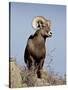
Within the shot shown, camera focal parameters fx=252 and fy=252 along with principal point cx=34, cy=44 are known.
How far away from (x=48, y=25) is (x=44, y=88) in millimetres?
652

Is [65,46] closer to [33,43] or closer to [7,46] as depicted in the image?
[33,43]

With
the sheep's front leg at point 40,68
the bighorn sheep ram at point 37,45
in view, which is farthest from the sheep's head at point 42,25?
the sheep's front leg at point 40,68

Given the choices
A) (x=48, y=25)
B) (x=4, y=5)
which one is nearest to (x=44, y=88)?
(x=48, y=25)

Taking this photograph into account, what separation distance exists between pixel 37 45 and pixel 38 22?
236 millimetres

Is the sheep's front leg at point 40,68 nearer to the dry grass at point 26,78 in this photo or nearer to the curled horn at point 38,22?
the dry grass at point 26,78

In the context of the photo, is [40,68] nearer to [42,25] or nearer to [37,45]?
[37,45]

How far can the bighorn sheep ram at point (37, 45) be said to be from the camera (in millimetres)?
2537

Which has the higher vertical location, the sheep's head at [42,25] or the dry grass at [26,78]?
the sheep's head at [42,25]

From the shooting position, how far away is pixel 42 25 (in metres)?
2.61

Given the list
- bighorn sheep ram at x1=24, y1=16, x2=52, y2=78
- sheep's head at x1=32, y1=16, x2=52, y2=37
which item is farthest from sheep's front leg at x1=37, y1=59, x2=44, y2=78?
sheep's head at x1=32, y1=16, x2=52, y2=37

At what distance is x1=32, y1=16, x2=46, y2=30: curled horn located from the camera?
2.56m

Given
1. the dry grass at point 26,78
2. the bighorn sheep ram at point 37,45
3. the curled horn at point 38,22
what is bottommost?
the dry grass at point 26,78

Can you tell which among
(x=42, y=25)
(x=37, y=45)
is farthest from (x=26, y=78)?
(x=42, y=25)

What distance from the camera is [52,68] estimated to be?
2605 millimetres
